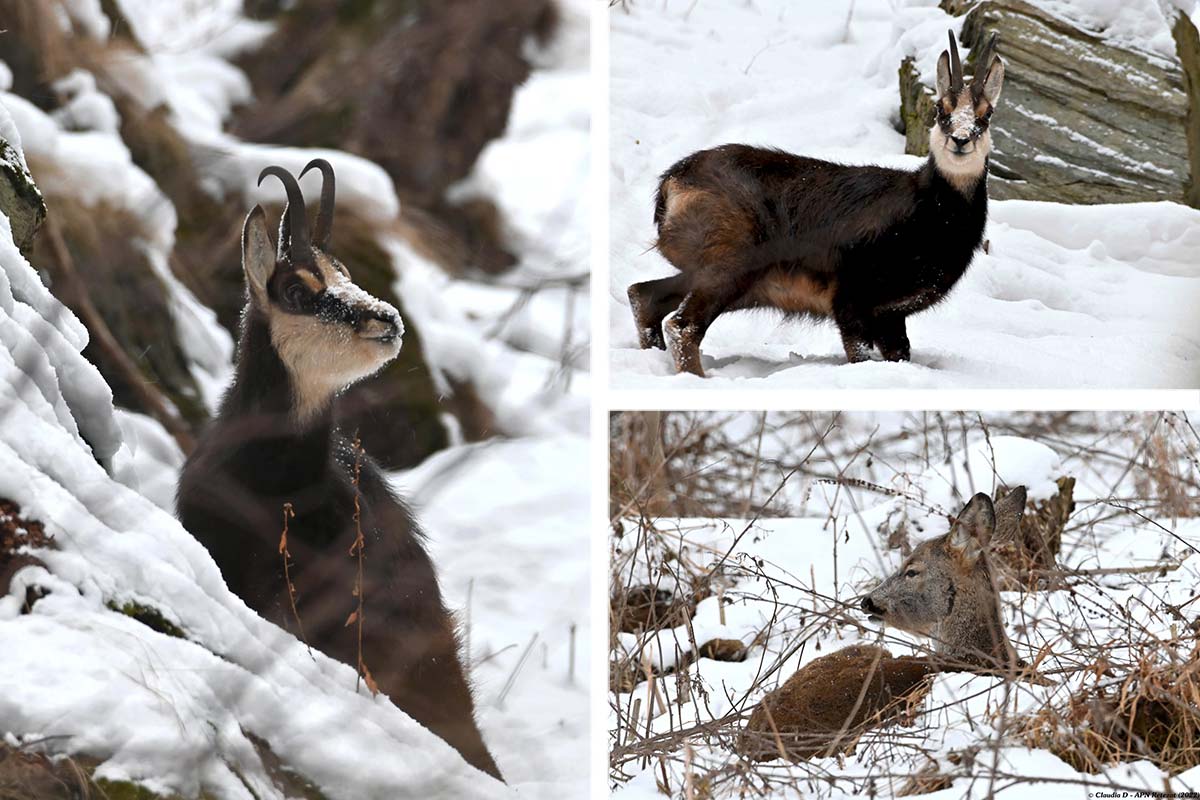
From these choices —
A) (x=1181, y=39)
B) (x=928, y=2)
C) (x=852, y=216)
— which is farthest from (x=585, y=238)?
(x=1181, y=39)

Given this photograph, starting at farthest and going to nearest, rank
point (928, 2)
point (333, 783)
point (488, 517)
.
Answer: point (488, 517) < point (928, 2) < point (333, 783)

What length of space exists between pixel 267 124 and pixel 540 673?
3.79 feet

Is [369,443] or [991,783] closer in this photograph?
[991,783]

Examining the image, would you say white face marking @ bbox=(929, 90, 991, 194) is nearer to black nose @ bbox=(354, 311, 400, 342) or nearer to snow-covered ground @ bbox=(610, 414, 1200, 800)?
snow-covered ground @ bbox=(610, 414, 1200, 800)

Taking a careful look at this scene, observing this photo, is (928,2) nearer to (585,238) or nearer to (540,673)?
(585,238)

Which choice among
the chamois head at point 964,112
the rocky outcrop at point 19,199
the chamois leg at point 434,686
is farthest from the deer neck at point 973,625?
the rocky outcrop at point 19,199

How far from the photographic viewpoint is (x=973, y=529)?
2.41 meters

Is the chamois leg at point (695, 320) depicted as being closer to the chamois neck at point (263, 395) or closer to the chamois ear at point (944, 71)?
Answer: the chamois ear at point (944, 71)

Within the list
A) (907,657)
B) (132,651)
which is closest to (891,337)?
(907,657)

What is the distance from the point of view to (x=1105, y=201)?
2340 mm

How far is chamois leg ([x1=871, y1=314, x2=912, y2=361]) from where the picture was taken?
7.72 ft

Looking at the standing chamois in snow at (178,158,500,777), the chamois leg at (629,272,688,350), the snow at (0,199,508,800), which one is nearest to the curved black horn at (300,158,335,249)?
the standing chamois in snow at (178,158,500,777)

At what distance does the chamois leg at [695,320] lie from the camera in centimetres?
235

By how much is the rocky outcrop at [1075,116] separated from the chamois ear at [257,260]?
1.14m
